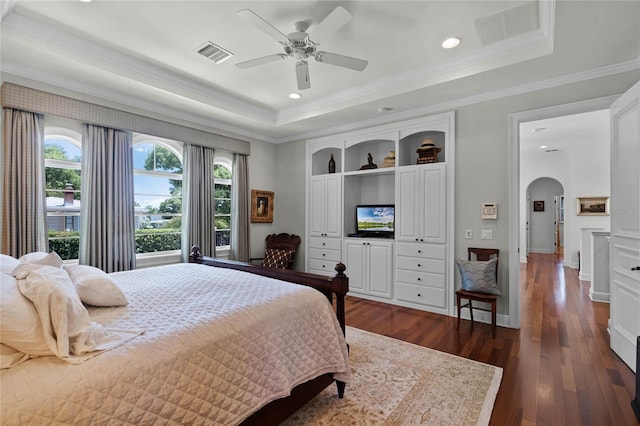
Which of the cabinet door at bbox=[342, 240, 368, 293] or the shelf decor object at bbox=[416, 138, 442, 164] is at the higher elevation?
the shelf decor object at bbox=[416, 138, 442, 164]

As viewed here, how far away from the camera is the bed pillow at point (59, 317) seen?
1.12 meters

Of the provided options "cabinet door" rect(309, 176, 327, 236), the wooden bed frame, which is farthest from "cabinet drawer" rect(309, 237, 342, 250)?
the wooden bed frame

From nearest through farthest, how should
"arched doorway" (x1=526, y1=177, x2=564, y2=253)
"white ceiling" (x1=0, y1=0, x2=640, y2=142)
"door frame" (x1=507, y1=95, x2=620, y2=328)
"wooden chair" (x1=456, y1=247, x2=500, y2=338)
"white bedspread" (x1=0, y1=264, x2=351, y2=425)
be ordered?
1. "white bedspread" (x1=0, y1=264, x2=351, y2=425)
2. "white ceiling" (x1=0, y1=0, x2=640, y2=142)
3. "wooden chair" (x1=456, y1=247, x2=500, y2=338)
4. "door frame" (x1=507, y1=95, x2=620, y2=328)
5. "arched doorway" (x1=526, y1=177, x2=564, y2=253)

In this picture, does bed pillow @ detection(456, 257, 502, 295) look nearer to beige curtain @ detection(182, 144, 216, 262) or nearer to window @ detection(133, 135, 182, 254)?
beige curtain @ detection(182, 144, 216, 262)

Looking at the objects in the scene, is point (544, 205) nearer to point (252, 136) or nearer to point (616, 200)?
point (616, 200)

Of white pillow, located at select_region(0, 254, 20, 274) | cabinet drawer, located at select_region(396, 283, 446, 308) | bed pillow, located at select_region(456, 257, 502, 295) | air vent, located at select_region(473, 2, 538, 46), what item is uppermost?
air vent, located at select_region(473, 2, 538, 46)

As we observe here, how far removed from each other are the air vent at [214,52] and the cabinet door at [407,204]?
2.60 m

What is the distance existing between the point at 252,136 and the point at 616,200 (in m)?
4.77

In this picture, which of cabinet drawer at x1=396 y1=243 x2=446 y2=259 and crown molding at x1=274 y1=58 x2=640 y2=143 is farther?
cabinet drawer at x1=396 y1=243 x2=446 y2=259

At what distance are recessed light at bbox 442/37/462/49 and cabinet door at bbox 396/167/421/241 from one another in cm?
161

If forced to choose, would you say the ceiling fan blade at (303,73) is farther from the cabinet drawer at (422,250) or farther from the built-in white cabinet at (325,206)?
the cabinet drawer at (422,250)

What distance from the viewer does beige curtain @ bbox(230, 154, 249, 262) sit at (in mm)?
4961

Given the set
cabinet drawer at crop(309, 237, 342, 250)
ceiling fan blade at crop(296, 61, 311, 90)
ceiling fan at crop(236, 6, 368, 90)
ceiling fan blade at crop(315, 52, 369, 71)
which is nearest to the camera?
ceiling fan at crop(236, 6, 368, 90)

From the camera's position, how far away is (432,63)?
319cm
